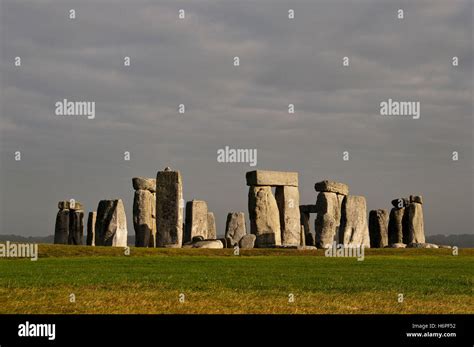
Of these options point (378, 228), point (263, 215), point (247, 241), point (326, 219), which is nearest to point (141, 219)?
point (247, 241)

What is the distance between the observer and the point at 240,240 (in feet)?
108

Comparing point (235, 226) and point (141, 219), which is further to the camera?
point (235, 226)

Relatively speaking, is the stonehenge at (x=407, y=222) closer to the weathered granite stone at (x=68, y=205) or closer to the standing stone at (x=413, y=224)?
the standing stone at (x=413, y=224)

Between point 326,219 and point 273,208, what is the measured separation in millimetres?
2836

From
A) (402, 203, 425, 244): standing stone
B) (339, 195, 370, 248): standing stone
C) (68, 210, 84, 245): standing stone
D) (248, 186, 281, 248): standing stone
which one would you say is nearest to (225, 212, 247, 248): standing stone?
(248, 186, 281, 248): standing stone

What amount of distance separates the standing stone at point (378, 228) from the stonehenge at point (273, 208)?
561cm

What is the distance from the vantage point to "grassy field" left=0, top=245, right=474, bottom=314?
11688 millimetres

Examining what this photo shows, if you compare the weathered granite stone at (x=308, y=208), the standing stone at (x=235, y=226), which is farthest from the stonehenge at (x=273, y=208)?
the weathered granite stone at (x=308, y=208)

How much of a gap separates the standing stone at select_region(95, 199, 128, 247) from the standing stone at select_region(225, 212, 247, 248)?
5.09 m

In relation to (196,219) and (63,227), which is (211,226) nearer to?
(196,219)

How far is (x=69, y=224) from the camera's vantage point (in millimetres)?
36969

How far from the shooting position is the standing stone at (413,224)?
3825cm
